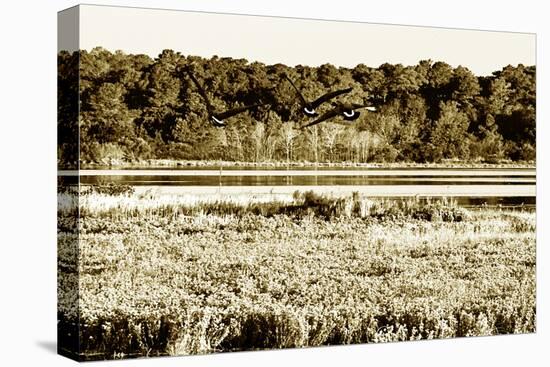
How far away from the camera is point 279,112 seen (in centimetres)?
1320

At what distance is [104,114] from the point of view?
39.9 feet

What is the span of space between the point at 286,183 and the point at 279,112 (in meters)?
0.71

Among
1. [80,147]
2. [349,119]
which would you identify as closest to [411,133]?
[349,119]

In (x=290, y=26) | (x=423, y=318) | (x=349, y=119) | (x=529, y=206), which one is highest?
(x=290, y=26)

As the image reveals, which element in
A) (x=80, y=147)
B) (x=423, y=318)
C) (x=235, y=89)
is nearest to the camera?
(x=80, y=147)

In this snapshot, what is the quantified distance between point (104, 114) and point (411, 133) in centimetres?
346

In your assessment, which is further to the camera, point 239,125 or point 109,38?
point 239,125

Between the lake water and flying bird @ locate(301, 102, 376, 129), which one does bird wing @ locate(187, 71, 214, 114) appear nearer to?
the lake water

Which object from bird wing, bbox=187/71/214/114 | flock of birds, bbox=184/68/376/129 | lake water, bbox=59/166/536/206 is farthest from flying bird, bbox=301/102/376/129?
bird wing, bbox=187/71/214/114

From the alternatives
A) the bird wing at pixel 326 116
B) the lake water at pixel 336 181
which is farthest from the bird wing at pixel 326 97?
the lake water at pixel 336 181

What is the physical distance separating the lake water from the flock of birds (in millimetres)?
492

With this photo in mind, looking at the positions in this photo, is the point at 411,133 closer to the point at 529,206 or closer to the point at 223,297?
the point at 529,206

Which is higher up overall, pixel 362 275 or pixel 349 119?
pixel 349 119

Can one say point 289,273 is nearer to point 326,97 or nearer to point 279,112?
point 279,112
